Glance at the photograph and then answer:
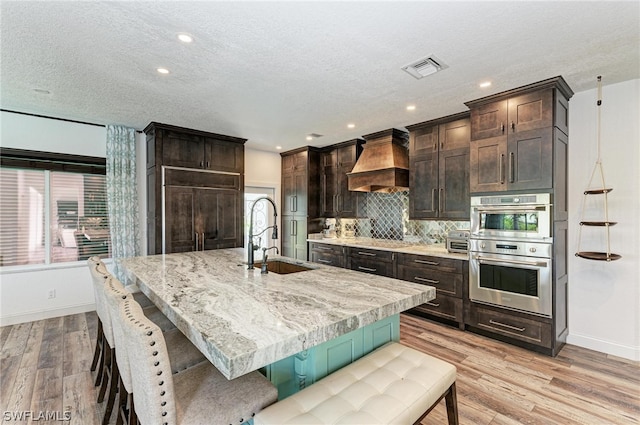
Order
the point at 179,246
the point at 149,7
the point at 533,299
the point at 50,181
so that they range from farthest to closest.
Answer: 1. the point at 179,246
2. the point at 50,181
3. the point at 533,299
4. the point at 149,7

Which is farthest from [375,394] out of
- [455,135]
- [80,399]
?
[455,135]

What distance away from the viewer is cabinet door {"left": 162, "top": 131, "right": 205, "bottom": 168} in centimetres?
436

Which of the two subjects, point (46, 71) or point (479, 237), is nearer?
point (46, 71)

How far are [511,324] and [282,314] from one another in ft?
9.50

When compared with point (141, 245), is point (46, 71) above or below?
above

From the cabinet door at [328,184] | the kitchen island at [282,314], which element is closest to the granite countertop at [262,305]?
the kitchen island at [282,314]

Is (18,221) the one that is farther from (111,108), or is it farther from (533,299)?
(533,299)

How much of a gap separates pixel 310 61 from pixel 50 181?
4067 mm

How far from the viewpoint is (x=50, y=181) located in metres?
4.07

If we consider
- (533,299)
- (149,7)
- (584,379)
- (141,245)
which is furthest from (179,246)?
(584,379)

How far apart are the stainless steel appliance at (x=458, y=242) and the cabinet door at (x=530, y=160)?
2.57 ft

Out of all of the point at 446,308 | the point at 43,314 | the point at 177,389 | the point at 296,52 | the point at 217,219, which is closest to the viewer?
the point at 177,389

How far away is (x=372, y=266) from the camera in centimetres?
443

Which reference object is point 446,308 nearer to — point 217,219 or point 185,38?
point 217,219
